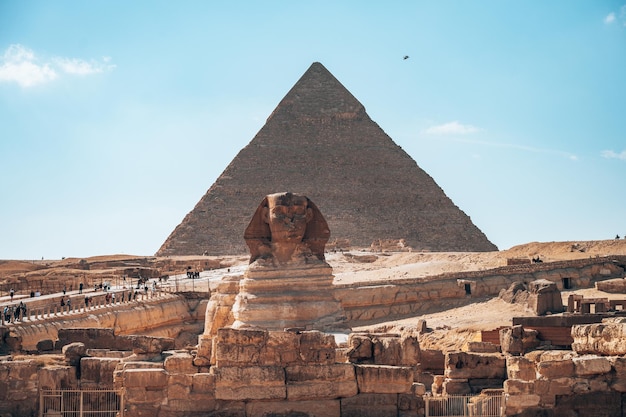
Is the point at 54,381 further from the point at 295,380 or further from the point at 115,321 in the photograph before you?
the point at 115,321

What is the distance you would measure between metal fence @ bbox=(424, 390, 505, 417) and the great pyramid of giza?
501ft

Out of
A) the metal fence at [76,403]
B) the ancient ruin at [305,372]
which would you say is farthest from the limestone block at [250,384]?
the metal fence at [76,403]

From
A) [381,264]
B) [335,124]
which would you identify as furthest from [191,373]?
[335,124]

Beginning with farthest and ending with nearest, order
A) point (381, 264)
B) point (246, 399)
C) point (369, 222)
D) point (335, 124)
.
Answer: point (335, 124) → point (369, 222) → point (381, 264) → point (246, 399)

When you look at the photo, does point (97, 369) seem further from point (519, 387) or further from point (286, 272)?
point (286, 272)

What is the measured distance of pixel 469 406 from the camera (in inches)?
370

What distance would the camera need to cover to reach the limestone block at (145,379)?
8.51m

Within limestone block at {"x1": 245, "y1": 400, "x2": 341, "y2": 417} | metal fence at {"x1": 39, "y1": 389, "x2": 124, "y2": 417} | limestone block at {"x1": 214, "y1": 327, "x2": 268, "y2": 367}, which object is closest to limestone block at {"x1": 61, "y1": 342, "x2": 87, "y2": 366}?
metal fence at {"x1": 39, "y1": 389, "x2": 124, "y2": 417}

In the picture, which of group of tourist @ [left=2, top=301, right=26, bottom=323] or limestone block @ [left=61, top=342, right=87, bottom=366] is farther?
group of tourist @ [left=2, top=301, right=26, bottom=323]

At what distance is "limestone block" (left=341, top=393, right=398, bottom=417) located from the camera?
27.6 feet

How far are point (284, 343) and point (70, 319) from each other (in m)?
11.6

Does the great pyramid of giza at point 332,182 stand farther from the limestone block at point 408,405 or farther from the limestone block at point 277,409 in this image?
the limestone block at point 277,409

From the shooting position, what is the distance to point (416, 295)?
26.9 m

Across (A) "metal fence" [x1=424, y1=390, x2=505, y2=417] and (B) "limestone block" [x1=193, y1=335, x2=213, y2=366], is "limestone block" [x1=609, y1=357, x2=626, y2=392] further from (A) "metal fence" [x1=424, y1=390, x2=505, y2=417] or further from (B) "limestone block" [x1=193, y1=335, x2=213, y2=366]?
(B) "limestone block" [x1=193, y1=335, x2=213, y2=366]
